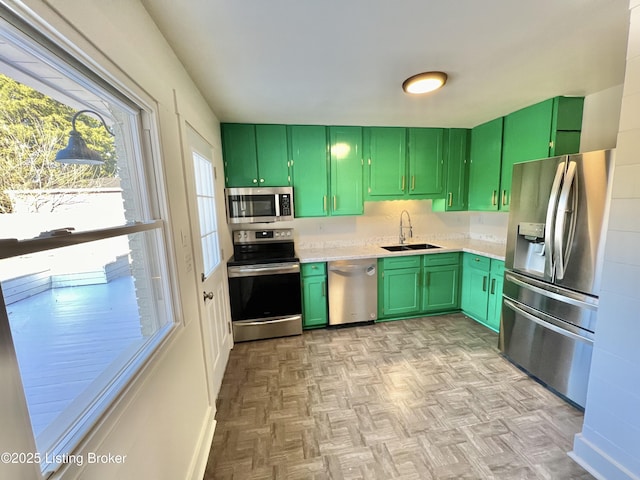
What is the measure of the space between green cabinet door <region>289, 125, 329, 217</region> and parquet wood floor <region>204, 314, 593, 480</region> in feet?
5.18

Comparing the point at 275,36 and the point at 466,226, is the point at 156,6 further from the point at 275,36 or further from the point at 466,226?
the point at 466,226

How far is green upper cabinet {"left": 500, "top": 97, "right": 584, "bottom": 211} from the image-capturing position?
2.32 metres

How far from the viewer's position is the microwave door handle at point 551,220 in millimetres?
1843

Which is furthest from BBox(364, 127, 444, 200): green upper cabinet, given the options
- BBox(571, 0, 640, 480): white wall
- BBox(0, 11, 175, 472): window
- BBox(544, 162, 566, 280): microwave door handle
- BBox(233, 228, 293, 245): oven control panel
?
BBox(0, 11, 175, 472): window

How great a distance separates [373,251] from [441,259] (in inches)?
33.6

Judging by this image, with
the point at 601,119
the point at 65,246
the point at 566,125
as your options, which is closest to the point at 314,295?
the point at 65,246

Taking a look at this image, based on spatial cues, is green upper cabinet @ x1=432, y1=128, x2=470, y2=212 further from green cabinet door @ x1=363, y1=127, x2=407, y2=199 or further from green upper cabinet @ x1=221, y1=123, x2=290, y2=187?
green upper cabinet @ x1=221, y1=123, x2=290, y2=187

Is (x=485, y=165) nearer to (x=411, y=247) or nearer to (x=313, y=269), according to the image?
(x=411, y=247)

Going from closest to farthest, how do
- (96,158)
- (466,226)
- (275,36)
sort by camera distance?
(96,158), (275,36), (466,226)

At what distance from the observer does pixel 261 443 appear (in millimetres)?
1661

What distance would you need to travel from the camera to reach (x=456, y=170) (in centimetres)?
341

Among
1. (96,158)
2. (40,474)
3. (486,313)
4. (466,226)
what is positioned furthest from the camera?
(466,226)

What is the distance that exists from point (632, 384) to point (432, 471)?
3.61 ft

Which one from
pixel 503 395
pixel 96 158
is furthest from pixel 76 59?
pixel 503 395
